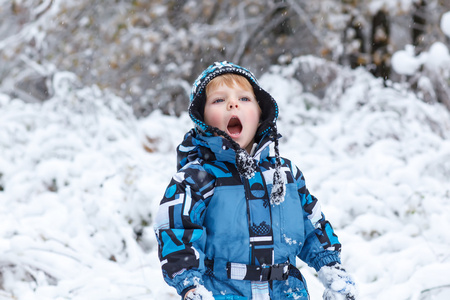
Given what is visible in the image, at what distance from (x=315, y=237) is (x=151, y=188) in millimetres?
2224

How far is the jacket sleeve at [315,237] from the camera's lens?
6.28 ft

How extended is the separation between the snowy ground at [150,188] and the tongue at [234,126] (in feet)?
3.57

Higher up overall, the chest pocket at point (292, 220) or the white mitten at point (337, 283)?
the chest pocket at point (292, 220)

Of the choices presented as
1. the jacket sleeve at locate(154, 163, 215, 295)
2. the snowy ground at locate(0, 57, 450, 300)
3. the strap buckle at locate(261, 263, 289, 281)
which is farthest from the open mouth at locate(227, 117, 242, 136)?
the snowy ground at locate(0, 57, 450, 300)

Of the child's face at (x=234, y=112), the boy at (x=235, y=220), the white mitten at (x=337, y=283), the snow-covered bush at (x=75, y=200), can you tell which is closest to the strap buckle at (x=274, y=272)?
the boy at (x=235, y=220)

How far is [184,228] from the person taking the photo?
168 centimetres

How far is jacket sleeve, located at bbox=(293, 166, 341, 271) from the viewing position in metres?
1.92

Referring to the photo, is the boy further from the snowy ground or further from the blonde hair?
the snowy ground

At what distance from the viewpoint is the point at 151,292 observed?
102 inches

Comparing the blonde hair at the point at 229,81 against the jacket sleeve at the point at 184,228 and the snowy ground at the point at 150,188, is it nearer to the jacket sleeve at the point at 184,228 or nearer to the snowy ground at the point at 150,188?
the jacket sleeve at the point at 184,228

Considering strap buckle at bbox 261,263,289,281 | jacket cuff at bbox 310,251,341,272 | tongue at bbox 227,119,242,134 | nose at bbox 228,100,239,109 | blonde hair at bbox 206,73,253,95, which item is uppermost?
blonde hair at bbox 206,73,253,95

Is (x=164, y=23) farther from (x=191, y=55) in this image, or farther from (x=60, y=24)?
(x=60, y=24)

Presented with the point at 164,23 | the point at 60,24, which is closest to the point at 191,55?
the point at 164,23

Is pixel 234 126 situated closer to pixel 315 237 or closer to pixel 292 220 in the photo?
pixel 292 220
